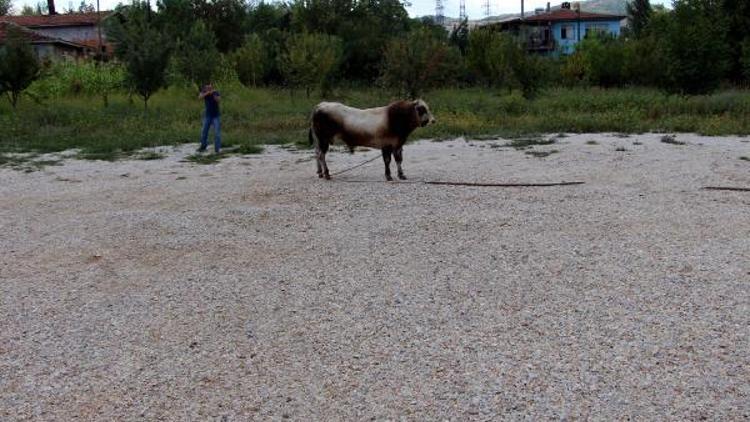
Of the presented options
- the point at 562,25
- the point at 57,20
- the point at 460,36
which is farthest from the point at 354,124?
the point at 562,25

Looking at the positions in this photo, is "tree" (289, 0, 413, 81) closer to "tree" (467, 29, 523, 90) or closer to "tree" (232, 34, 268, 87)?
"tree" (232, 34, 268, 87)

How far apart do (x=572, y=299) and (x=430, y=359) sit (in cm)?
164

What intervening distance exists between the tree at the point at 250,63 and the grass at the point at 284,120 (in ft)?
32.2

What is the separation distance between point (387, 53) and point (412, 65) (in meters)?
1.27

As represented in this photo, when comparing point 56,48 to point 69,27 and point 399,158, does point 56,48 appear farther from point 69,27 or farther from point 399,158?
point 399,158

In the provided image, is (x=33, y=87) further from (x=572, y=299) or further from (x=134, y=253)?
(x=572, y=299)

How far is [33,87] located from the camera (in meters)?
32.2

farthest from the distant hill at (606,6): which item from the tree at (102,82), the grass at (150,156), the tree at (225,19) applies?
the grass at (150,156)

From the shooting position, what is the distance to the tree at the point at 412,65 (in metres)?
30.6

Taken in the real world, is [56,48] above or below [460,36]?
below

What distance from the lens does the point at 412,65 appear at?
101ft

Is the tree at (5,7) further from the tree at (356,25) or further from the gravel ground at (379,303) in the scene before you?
the gravel ground at (379,303)

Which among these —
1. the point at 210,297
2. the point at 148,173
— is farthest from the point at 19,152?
the point at 210,297

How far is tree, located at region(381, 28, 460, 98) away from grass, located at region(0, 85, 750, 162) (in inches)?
47.7
